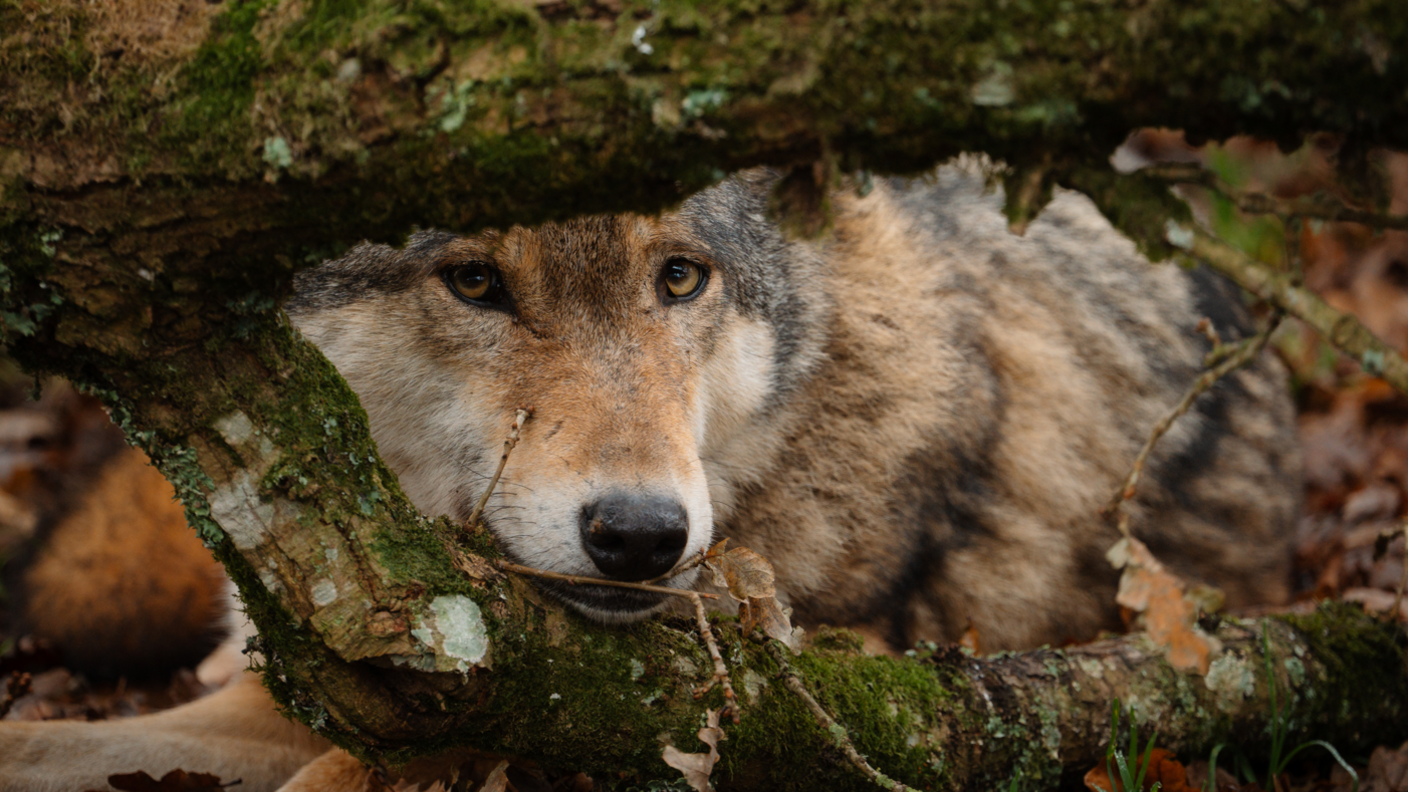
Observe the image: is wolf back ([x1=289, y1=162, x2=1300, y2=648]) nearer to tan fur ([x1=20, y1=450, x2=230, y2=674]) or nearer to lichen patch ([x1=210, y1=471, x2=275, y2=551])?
lichen patch ([x1=210, y1=471, x2=275, y2=551])

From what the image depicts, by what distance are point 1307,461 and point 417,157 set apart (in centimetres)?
558

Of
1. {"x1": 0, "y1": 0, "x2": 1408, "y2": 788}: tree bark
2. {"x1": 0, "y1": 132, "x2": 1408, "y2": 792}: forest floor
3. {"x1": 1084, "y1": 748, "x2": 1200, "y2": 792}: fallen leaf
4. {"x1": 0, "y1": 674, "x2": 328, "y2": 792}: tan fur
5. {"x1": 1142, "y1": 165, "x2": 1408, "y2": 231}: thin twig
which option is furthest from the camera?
{"x1": 0, "y1": 132, "x2": 1408, "y2": 792}: forest floor

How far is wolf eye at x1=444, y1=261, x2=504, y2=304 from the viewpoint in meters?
2.63

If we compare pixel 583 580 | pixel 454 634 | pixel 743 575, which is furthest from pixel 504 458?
pixel 743 575

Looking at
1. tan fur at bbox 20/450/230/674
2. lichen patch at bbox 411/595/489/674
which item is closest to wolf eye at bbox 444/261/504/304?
lichen patch at bbox 411/595/489/674

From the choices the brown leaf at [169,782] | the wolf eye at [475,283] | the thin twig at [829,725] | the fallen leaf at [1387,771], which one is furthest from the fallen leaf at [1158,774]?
the brown leaf at [169,782]

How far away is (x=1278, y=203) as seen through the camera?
1541 mm

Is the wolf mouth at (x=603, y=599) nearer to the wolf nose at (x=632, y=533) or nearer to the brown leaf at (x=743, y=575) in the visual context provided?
the wolf nose at (x=632, y=533)

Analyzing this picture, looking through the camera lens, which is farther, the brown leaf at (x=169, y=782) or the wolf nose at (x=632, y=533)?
the brown leaf at (x=169, y=782)

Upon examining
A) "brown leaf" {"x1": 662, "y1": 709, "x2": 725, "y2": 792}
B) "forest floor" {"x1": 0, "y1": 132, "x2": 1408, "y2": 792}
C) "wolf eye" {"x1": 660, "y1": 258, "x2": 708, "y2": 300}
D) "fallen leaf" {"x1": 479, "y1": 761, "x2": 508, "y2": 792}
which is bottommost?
"forest floor" {"x1": 0, "y1": 132, "x2": 1408, "y2": 792}

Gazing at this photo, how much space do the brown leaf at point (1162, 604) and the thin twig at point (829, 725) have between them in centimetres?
60

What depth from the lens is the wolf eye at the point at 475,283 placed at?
2629 millimetres

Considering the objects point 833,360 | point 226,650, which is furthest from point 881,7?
point 226,650

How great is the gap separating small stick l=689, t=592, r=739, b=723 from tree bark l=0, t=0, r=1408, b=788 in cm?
7
